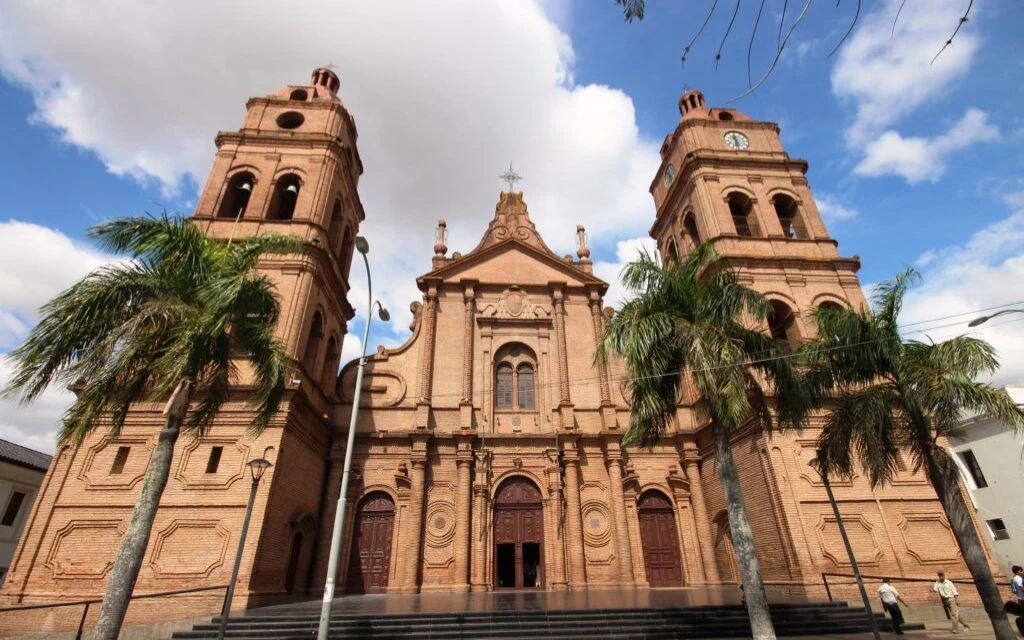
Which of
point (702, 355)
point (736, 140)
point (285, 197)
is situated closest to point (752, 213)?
point (736, 140)

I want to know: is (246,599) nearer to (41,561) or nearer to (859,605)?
(41,561)

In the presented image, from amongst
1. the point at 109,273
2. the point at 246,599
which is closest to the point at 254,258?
the point at 109,273

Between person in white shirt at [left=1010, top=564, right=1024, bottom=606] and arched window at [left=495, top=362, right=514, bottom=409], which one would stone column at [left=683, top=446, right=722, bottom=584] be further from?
person in white shirt at [left=1010, top=564, right=1024, bottom=606]

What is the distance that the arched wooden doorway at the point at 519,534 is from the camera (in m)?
18.6

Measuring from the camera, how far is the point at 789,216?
23516 millimetres

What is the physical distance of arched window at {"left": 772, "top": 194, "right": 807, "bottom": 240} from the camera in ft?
72.9

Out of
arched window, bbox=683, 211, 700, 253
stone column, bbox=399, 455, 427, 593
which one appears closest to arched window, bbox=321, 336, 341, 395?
stone column, bbox=399, 455, 427, 593

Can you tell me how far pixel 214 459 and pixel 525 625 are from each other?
10117 mm

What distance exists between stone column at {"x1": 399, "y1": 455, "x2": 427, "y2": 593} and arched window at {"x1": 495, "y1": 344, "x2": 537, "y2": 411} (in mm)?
4084

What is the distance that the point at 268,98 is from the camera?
2380 centimetres

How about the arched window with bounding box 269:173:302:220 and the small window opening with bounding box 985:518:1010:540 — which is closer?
the arched window with bounding box 269:173:302:220

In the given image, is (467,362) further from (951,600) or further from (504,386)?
(951,600)

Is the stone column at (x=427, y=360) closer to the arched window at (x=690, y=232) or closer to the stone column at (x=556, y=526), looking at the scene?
the stone column at (x=556, y=526)

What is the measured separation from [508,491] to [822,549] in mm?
10331
